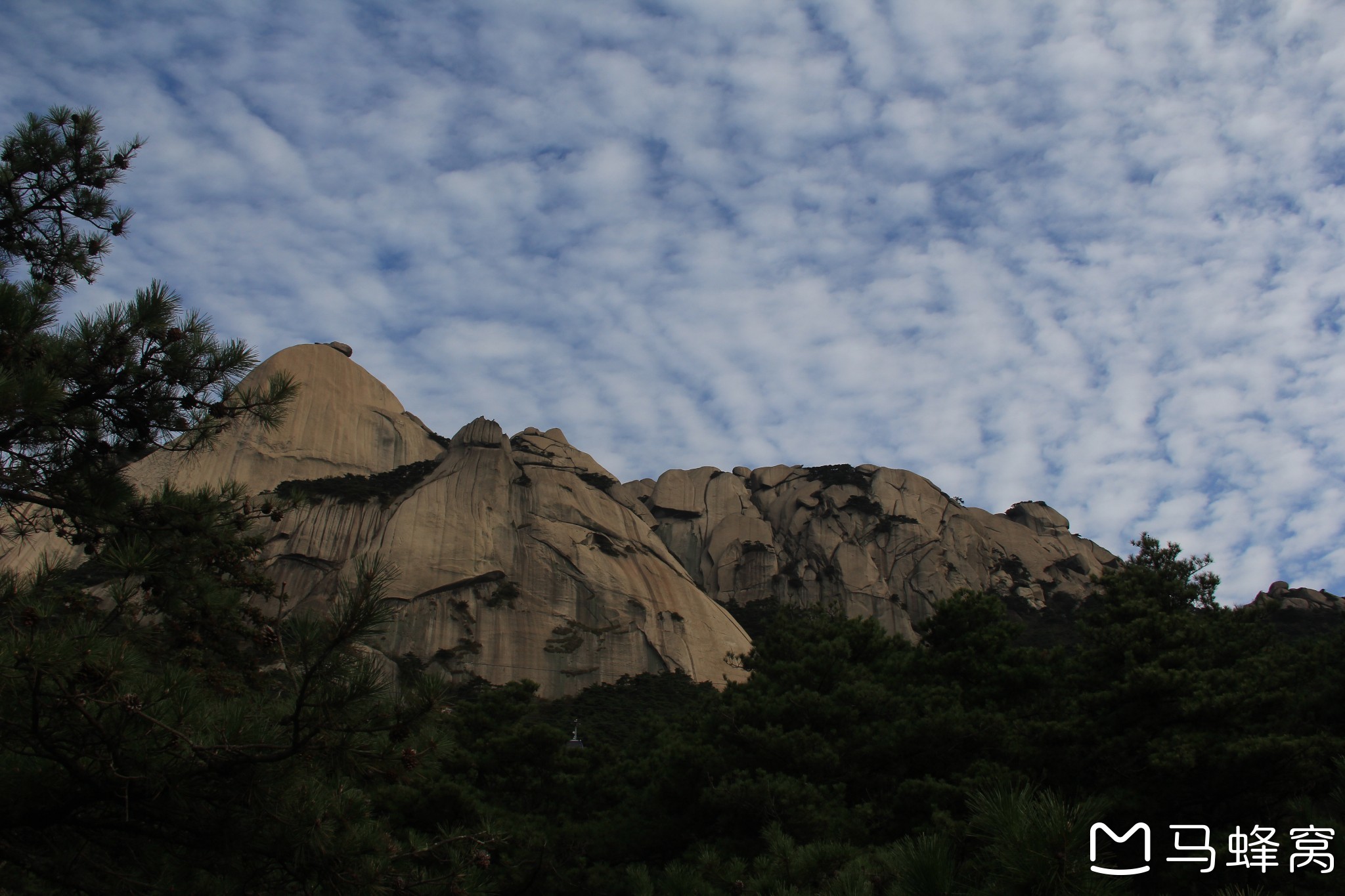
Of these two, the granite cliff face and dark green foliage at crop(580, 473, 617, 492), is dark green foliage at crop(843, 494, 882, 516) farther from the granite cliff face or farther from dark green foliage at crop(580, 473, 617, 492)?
dark green foliage at crop(580, 473, 617, 492)

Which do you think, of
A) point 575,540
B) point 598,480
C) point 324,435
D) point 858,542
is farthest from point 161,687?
point 858,542

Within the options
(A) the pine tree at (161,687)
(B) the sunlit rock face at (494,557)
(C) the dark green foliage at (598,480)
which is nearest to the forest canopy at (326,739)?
(A) the pine tree at (161,687)

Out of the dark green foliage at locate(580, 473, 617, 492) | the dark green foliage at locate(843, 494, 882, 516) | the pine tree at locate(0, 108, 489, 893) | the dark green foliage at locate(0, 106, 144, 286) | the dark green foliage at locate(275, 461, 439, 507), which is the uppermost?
the dark green foliage at locate(843, 494, 882, 516)

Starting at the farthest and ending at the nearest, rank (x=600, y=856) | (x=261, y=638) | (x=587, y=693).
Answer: (x=587, y=693)
(x=600, y=856)
(x=261, y=638)

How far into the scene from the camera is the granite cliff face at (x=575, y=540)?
3578 centimetres

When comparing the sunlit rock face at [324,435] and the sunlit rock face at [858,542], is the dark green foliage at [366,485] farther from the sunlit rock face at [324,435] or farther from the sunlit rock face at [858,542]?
the sunlit rock face at [858,542]

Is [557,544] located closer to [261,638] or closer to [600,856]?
[600,856]

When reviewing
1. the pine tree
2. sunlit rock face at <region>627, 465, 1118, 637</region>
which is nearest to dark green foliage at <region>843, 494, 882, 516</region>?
sunlit rock face at <region>627, 465, 1118, 637</region>

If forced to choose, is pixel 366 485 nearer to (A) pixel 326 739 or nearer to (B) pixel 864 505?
(B) pixel 864 505

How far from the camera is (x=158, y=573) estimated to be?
218 inches

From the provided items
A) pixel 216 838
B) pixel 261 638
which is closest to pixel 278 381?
pixel 261 638

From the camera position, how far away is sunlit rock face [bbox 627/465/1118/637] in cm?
4869

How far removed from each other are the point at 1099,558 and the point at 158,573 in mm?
57772

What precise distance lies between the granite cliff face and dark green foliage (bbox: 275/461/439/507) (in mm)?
124
